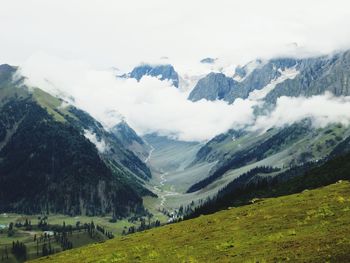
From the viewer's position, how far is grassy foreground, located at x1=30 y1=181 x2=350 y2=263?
44781 mm

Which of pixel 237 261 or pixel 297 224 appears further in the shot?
pixel 297 224

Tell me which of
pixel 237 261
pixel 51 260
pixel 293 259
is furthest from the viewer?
pixel 51 260

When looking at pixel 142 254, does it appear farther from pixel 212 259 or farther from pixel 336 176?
pixel 336 176

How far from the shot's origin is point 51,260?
8031 cm

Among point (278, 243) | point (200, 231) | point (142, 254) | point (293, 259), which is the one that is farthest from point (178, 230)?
point (293, 259)

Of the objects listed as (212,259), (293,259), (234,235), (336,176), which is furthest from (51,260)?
(336,176)

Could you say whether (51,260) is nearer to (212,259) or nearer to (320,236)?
(212,259)

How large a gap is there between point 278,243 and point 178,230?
34042mm

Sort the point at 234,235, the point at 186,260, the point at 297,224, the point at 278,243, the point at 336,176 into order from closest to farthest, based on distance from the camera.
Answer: the point at 278,243, the point at 186,260, the point at 297,224, the point at 234,235, the point at 336,176

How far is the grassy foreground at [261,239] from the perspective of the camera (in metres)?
44.8

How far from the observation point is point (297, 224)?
2267 inches

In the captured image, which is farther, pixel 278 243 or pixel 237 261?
pixel 278 243

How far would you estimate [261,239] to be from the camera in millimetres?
55000

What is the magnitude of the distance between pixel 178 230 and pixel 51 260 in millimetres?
20224
